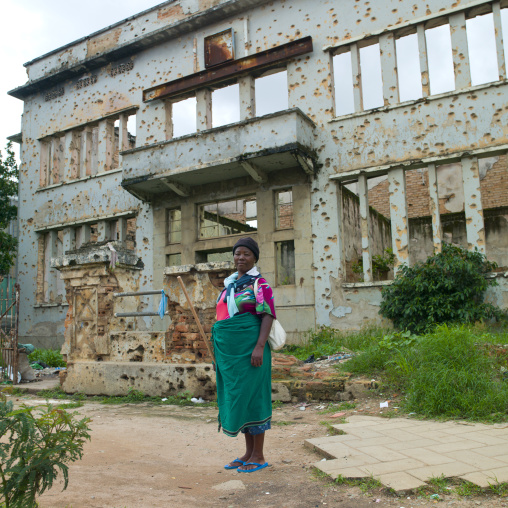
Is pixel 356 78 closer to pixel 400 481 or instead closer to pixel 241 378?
pixel 241 378

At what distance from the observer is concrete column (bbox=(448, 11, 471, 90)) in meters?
10.3

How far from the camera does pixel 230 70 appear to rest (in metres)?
12.9

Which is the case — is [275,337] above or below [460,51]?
below

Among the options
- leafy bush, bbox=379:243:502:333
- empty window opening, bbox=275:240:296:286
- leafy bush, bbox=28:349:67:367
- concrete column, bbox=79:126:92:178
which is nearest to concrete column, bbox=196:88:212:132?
empty window opening, bbox=275:240:296:286

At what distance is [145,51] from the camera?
14.9 metres

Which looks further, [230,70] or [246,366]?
[230,70]

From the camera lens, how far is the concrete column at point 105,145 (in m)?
15.4

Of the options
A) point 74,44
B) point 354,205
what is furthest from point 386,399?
point 74,44

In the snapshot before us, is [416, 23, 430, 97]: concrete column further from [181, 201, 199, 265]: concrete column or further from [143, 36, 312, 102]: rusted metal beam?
[181, 201, 199, 265]: concrete column

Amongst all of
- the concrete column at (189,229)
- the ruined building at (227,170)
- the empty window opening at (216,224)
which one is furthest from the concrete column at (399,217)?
the concrete column at (189,229)

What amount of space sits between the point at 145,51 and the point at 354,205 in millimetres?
8179

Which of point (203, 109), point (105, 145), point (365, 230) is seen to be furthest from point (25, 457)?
point (105, 145)

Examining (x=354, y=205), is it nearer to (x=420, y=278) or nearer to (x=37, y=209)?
(x=420, y=278)

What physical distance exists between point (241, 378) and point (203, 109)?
37.1ft
